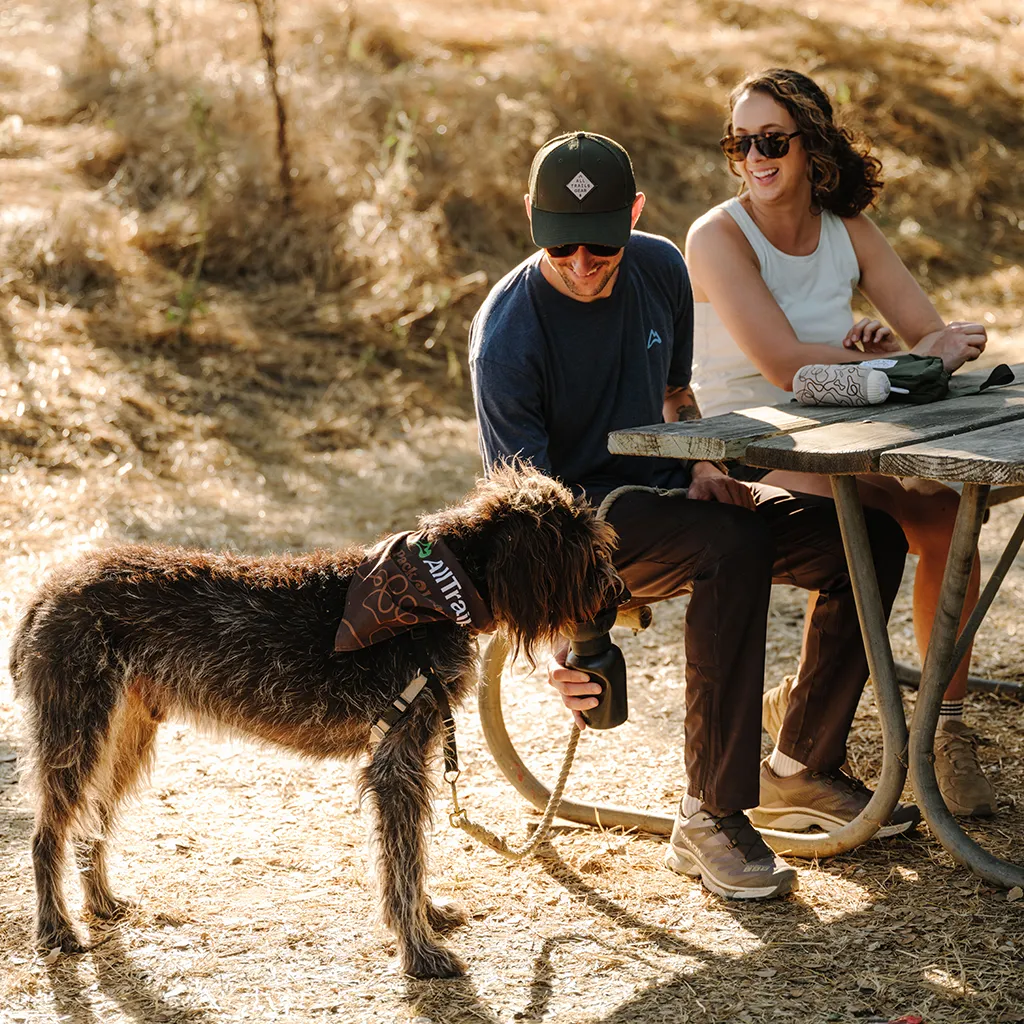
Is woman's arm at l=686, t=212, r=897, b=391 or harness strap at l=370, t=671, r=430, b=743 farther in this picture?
woman's arm at l=686, t=212, r=897, b=391

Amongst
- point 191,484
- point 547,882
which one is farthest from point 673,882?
point 191,484

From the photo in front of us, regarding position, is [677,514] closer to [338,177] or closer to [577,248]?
[577,248]

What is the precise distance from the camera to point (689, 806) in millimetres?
3707

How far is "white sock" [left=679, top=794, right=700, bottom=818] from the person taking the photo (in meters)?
3.68

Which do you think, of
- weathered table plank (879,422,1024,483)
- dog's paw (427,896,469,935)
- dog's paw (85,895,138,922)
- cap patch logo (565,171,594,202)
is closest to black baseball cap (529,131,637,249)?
cap patch logo (565,171,594,202)

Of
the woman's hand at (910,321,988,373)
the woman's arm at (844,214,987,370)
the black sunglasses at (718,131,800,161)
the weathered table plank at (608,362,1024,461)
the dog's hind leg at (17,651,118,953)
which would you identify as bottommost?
the dog's hind leg at (17,651,118,953)

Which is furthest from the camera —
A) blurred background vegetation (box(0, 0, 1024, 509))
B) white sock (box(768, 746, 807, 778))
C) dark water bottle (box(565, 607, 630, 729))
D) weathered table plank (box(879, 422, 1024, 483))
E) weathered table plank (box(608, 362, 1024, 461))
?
blurred background vegetation (box(0, 0, 1024, 509))

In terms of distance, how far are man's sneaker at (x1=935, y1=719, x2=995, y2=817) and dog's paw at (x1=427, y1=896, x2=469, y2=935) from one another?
5.03 feet

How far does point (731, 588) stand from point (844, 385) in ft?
2.27

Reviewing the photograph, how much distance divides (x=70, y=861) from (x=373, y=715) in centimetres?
98

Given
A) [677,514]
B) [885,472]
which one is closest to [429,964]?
[677,514]

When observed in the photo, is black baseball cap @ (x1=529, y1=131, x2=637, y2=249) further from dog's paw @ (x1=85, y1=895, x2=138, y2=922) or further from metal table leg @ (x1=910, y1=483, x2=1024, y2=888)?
dog's paw @ (x1=85, y1=895, x2=138, y2=922)

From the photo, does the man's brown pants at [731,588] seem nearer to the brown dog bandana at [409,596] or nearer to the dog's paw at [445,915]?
the brown dog bandana at [409,596]

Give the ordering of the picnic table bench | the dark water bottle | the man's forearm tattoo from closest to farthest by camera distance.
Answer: the picnic table bench, the dark water bottle, the man's forearm tattoo
